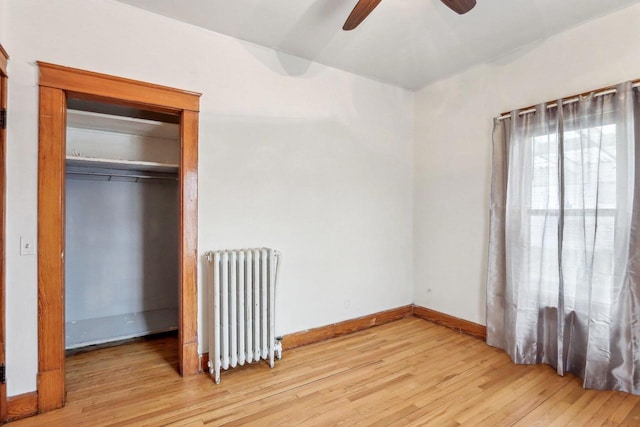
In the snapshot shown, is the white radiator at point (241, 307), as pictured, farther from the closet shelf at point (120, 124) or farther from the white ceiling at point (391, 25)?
the white ceiling at point (391, 25)

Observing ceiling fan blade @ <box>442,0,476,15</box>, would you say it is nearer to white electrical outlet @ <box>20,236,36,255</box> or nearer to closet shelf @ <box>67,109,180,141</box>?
closet shelf @ <box>67,109,180,141</box>

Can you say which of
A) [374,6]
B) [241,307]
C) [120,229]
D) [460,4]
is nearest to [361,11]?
[374,6]

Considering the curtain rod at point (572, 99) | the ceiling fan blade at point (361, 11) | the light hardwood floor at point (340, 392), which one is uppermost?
the ceiling fan blade at point (361, 11)

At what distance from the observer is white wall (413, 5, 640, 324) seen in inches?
95.1

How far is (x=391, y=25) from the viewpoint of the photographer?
254cm

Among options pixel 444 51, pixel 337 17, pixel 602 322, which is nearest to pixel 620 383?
pixel 602 322

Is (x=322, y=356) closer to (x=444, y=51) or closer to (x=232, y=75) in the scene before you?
(x=232, y=75)

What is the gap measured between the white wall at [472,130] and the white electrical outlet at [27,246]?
12.0 ft

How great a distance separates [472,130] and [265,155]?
7.32 ft

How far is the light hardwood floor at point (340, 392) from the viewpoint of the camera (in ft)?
6.46

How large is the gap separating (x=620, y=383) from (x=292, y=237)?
109 inches

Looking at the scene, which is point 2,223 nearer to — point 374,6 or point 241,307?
point 241,307

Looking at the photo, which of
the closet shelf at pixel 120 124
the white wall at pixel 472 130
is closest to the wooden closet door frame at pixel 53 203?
the closet shelf at pixel 120 124

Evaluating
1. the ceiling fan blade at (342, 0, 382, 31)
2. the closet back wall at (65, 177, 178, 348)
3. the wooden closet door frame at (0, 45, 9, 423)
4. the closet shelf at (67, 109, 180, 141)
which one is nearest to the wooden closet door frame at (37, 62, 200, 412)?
the wooden closet door frame at (0, 45, 9, 423)
